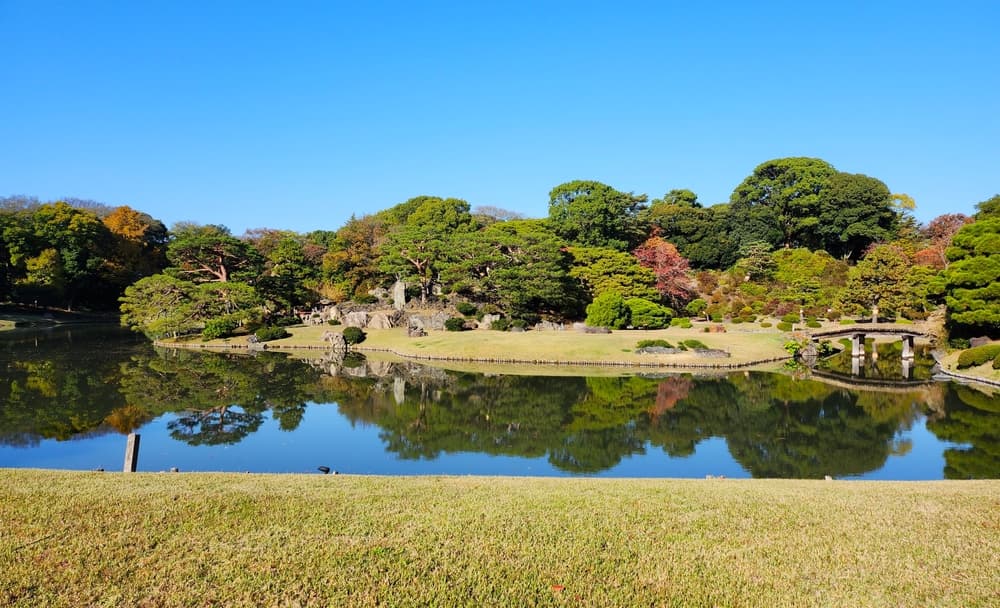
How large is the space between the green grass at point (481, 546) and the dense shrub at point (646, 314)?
3240 centimetres

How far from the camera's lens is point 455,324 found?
3944cm

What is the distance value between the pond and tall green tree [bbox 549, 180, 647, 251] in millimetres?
27207

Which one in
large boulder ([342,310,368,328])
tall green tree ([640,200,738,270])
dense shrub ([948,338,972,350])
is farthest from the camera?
tall green tree ([640,200,738,270])

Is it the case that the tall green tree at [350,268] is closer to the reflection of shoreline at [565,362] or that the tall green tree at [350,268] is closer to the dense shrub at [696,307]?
the reflection of shoreline at [565,362]

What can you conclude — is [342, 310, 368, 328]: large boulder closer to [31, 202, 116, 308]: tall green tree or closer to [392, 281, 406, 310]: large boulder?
[392, 281, 406, 310]: large boulder

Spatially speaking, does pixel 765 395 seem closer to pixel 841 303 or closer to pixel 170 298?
pixel 841 303

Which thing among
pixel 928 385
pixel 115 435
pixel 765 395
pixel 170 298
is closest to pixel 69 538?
pixel 115 435

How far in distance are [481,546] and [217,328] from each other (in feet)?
121

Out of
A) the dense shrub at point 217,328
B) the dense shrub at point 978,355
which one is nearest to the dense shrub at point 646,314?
the dense shrub at point 978,355

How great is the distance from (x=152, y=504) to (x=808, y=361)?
105ft

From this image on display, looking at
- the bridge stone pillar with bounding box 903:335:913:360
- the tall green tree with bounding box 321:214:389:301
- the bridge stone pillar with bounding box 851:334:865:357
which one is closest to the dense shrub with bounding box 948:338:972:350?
the bridge stone pillar with bounding box 903:335:913:360

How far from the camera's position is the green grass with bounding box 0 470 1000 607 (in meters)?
4.70

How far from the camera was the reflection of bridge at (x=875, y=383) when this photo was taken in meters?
24.3

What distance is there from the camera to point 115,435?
15719mm
